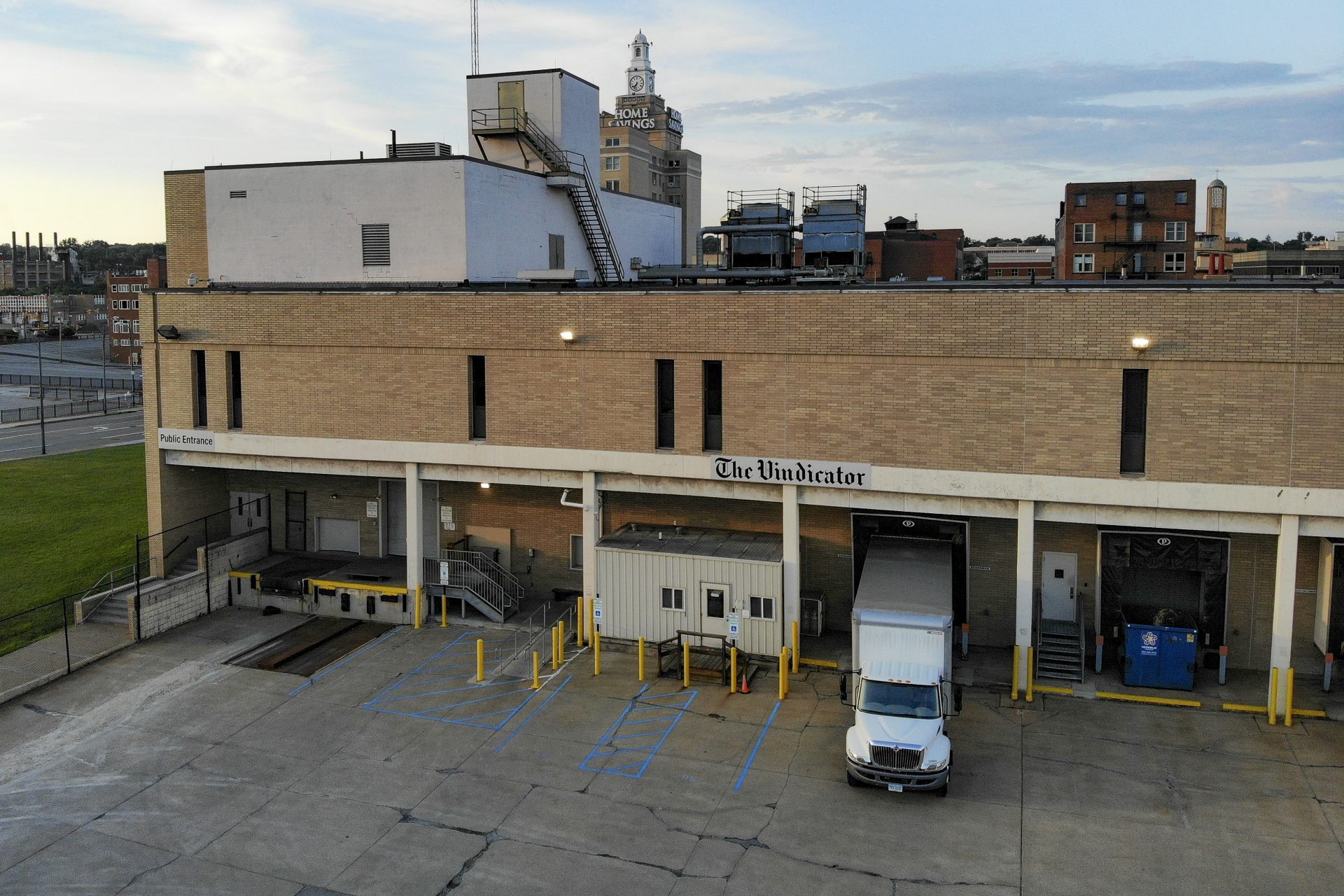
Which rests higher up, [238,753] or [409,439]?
[409,439]

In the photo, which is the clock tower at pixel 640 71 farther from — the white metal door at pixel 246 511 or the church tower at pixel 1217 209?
the white metal door at pixel 246 511

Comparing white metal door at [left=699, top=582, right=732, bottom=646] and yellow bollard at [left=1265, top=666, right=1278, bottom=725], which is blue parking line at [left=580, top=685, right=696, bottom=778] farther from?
yellow bollard at [left=1265, top=666, right=1278, bottom=725]

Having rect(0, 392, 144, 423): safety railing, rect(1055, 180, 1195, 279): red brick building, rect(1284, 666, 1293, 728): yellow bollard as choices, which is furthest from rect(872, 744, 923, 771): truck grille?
rect(1055, 180, 1195, 279): red brick building

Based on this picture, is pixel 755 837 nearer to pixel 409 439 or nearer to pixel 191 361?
pixel 409 439

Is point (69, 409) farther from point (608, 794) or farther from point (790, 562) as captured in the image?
point (608, 794)

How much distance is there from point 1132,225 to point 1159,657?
79.4 m

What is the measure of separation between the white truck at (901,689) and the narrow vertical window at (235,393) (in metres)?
19.0

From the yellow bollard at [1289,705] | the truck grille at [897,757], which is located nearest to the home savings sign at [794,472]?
the truck grille at [897,757]

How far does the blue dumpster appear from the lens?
23438mm

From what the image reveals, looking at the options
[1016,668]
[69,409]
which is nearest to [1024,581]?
[1016,668]

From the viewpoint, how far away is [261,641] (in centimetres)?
2777

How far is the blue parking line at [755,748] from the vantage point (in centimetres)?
1954

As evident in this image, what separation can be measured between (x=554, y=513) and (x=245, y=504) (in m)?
10.6

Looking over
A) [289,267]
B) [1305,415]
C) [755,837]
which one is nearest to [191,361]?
[289,267]
